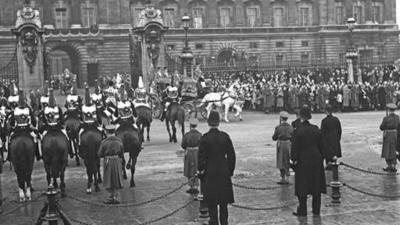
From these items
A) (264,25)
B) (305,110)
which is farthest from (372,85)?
(264,25)

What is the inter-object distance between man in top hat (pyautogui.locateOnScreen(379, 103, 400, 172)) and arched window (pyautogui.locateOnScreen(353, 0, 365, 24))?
55.3 meters

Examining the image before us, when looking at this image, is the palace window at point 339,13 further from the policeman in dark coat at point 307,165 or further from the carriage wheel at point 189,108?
the policeman in dark coat at point 307,165

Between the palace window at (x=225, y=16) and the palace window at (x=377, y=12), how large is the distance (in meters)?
17.3

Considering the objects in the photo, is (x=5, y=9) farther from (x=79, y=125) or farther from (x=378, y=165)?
(x=378, y=165)

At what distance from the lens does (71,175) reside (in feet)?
51.0

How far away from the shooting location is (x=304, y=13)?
6588 cm

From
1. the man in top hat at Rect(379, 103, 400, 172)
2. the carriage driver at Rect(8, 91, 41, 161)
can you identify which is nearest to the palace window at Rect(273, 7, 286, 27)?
the man in top hat at Rect(379, 103, 400, 172)

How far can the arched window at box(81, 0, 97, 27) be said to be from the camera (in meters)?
58.0

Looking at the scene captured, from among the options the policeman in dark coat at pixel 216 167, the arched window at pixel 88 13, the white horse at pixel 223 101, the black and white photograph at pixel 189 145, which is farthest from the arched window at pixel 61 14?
the policeman in dark coat at pixel 216 167

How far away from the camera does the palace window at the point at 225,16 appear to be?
6372 cm

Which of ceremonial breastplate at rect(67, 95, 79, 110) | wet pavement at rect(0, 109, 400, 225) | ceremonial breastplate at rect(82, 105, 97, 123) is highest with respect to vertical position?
ceremonial breastplate at rect(67, 95, 79, 110)

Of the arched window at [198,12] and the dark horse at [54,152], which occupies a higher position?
the arched window at [198,12]

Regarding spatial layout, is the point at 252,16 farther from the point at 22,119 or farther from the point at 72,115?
the point at 22,119

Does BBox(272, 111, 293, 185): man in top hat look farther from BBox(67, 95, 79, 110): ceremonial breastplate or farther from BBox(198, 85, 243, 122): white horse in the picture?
BBox(198, 85, 243, 122): white horse
